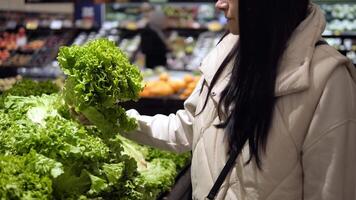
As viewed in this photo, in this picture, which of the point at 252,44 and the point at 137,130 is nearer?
the point at 252,44

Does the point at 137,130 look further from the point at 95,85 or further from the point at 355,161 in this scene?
the point at 355,161

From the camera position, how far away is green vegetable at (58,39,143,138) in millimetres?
2006

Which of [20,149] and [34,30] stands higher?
[20,149]

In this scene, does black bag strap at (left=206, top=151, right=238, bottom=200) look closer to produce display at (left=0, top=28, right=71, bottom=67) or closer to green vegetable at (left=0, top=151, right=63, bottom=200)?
green vegetable at (left=0, top=151, right=63, bottom=200)

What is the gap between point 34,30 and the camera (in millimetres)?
7449

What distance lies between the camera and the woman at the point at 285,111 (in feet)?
5.66

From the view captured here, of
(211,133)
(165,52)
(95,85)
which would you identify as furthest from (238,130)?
(165,52)

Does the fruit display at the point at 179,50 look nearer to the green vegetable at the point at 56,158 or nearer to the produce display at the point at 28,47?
the produce display at the point at 28,47

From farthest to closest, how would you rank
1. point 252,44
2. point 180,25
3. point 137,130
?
point 180,25 < point 137,130 < point 252,44

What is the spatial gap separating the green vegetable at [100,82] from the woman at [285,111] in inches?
16.6

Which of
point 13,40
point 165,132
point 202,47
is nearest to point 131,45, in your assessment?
point 202,47

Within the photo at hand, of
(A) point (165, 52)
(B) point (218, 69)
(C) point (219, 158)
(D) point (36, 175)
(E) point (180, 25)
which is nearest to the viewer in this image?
(D) point (36, 175)

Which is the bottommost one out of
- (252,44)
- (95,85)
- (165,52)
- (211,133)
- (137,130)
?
(165,52)

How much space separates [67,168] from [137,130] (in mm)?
606
